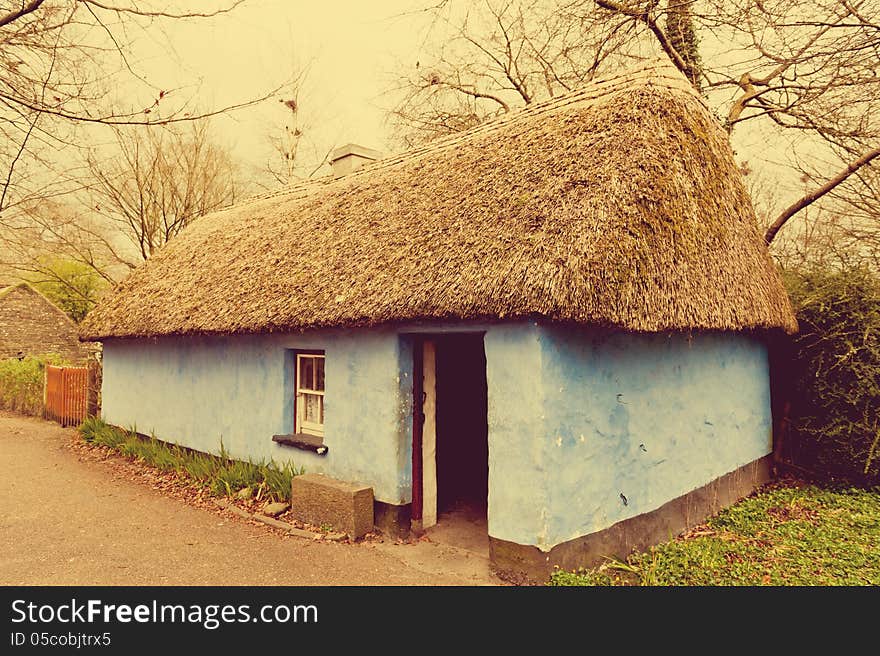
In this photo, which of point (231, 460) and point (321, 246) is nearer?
point (321, 246)

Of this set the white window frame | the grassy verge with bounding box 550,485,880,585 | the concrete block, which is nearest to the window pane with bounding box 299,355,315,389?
the white window frame

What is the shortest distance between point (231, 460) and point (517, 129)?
653 cm

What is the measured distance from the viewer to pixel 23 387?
15.8m

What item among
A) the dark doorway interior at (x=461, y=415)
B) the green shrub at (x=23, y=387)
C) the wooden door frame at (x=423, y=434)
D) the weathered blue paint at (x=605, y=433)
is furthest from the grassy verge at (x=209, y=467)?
the green shrub at (x=23, y=387)

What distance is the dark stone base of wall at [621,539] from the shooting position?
4.54 meters

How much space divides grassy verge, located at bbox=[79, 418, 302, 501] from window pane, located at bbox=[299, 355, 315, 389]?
3.68ft

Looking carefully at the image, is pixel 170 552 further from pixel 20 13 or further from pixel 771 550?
pixel 771 550

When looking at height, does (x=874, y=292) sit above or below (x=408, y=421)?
above

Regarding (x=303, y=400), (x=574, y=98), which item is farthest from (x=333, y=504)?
(x=574, y=98)

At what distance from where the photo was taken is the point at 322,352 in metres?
7.07

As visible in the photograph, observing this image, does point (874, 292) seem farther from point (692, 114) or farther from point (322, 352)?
point (322, 352)

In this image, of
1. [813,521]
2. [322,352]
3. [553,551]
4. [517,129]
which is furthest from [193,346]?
[813,521]

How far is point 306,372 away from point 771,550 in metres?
6.12

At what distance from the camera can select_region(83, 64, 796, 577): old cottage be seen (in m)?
4.68
